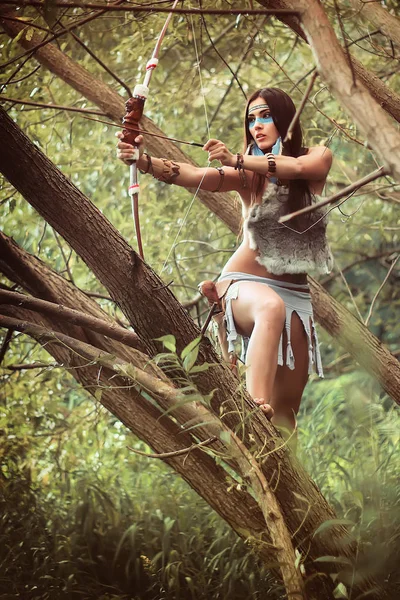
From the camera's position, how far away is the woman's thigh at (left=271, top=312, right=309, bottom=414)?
2.37 meters

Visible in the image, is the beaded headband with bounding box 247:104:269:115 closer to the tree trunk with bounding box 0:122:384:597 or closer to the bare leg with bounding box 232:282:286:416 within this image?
the bare leg with bounding box 232:282:286:416

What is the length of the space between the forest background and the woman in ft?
0.48

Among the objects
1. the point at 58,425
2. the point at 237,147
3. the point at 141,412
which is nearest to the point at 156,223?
the point at 237,147

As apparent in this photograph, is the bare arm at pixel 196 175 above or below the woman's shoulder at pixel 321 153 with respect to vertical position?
Result: above

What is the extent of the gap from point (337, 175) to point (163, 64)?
1.24 m

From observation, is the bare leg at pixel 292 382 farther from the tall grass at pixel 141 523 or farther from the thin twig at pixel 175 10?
the thin twig at pixel 175 10

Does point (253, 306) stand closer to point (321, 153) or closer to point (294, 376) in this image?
point (294, 376)

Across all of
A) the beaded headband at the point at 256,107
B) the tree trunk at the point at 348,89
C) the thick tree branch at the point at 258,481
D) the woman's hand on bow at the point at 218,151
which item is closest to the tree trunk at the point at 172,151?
the beaded headband at the point at 256,107

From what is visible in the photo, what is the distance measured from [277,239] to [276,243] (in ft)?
0.04

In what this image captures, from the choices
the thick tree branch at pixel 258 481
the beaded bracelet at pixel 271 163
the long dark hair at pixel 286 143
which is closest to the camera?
the thick tree branch at pixel 258 481

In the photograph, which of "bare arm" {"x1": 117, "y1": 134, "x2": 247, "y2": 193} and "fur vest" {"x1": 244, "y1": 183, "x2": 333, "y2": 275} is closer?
"bare arm" {"x1": 117, "y1": 134, "x2": 247, "y2": 193}

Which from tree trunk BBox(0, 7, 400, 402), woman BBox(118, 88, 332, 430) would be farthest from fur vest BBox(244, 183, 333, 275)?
tree trunk BBox(0, 7, 400, 402)

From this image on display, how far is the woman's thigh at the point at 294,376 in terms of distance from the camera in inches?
93.4

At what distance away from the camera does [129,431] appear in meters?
3.54
